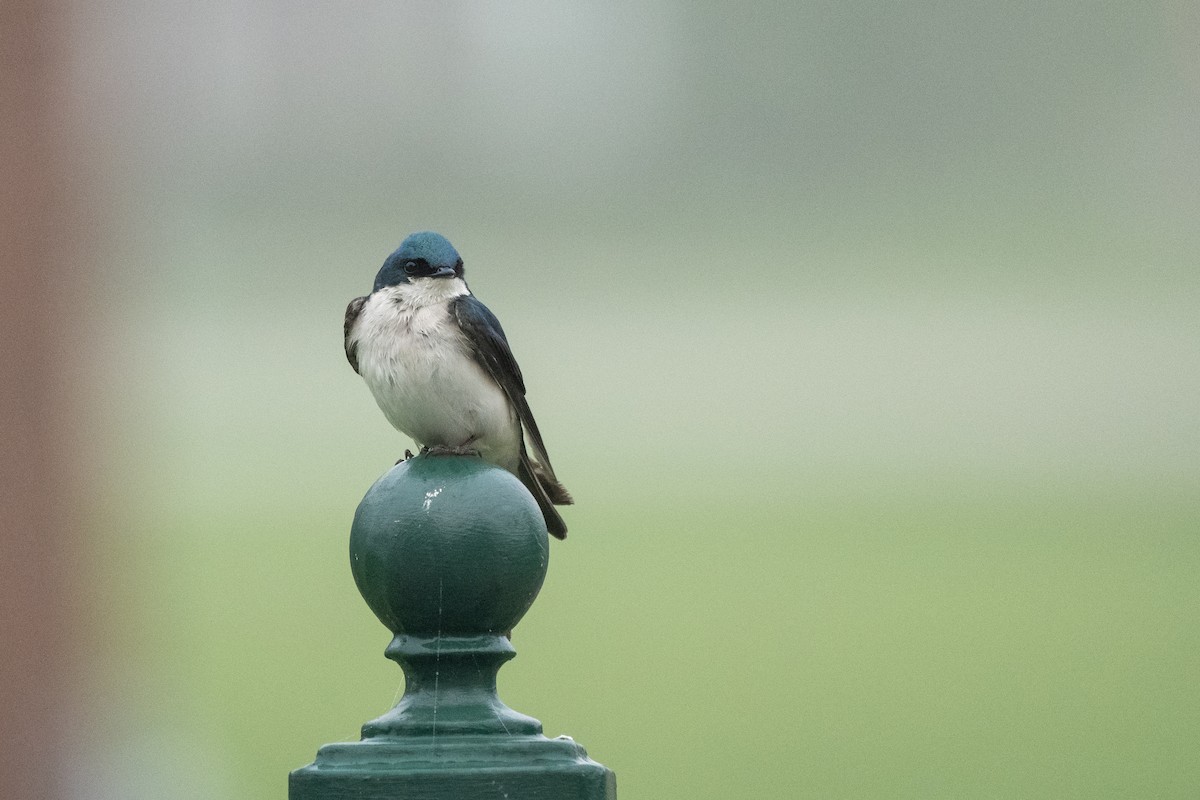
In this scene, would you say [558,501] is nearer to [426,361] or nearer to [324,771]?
[426,361]

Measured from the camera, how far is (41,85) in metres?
9.77

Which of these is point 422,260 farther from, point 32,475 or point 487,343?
point 32,475

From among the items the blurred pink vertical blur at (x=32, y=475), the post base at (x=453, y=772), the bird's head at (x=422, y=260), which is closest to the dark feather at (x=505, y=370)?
the bird's head at (x=422, y=260)

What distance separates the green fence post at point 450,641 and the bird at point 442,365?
173 centimetres

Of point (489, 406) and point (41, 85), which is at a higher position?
point (41, 85)

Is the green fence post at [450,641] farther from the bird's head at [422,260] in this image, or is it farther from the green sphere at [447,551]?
the bird's head at [422,260]

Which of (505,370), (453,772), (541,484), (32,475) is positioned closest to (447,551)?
(453,772)

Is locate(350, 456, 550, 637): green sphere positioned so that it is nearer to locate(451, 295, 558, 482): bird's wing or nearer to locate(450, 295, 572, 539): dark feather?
locate(450, 295, 572, 539): dark feather

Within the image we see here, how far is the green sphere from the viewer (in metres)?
2.15

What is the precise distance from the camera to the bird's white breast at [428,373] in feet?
13.2

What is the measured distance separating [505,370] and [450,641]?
197 centimetres

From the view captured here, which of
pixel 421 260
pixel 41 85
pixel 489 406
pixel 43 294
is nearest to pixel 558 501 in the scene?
pixel 489 406

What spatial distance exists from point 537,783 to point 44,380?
7400 mm

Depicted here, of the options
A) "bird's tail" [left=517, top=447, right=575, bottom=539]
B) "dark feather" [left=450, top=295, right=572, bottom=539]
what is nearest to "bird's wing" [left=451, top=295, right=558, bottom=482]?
"dark feather" [left=450, top=295, right=572, bottom=539]
